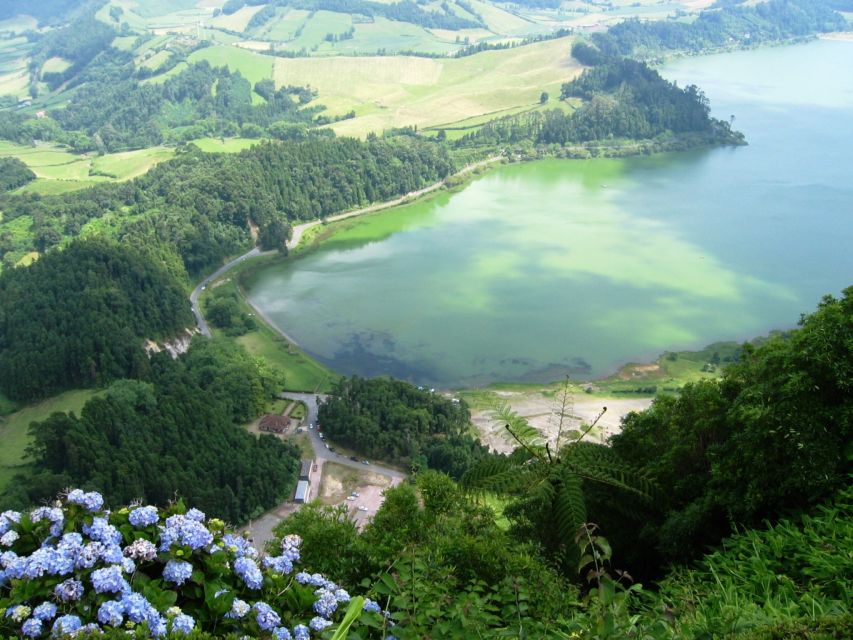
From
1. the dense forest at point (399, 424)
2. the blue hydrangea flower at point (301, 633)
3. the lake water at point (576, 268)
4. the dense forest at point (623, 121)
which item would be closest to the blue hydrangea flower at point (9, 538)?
the blue hydrangea flower at point (301, 633)

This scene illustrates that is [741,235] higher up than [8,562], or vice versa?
[8,562]

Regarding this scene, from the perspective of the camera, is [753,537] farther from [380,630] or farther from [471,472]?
[380,630]

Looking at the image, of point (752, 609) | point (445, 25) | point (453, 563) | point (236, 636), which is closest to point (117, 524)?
point (236, 636)

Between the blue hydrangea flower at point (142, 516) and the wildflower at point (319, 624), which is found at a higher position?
the blue hydrangea flower at point (142, 516)

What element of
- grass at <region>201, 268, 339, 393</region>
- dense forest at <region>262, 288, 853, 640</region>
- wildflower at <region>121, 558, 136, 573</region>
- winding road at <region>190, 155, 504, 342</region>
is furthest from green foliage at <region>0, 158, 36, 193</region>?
wildflower at <region>121, 558, 136, 573</region>

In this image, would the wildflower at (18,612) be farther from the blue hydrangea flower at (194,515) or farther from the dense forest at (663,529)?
the dense forest at (663,529)

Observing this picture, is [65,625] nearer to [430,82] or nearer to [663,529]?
→ [663,529]
